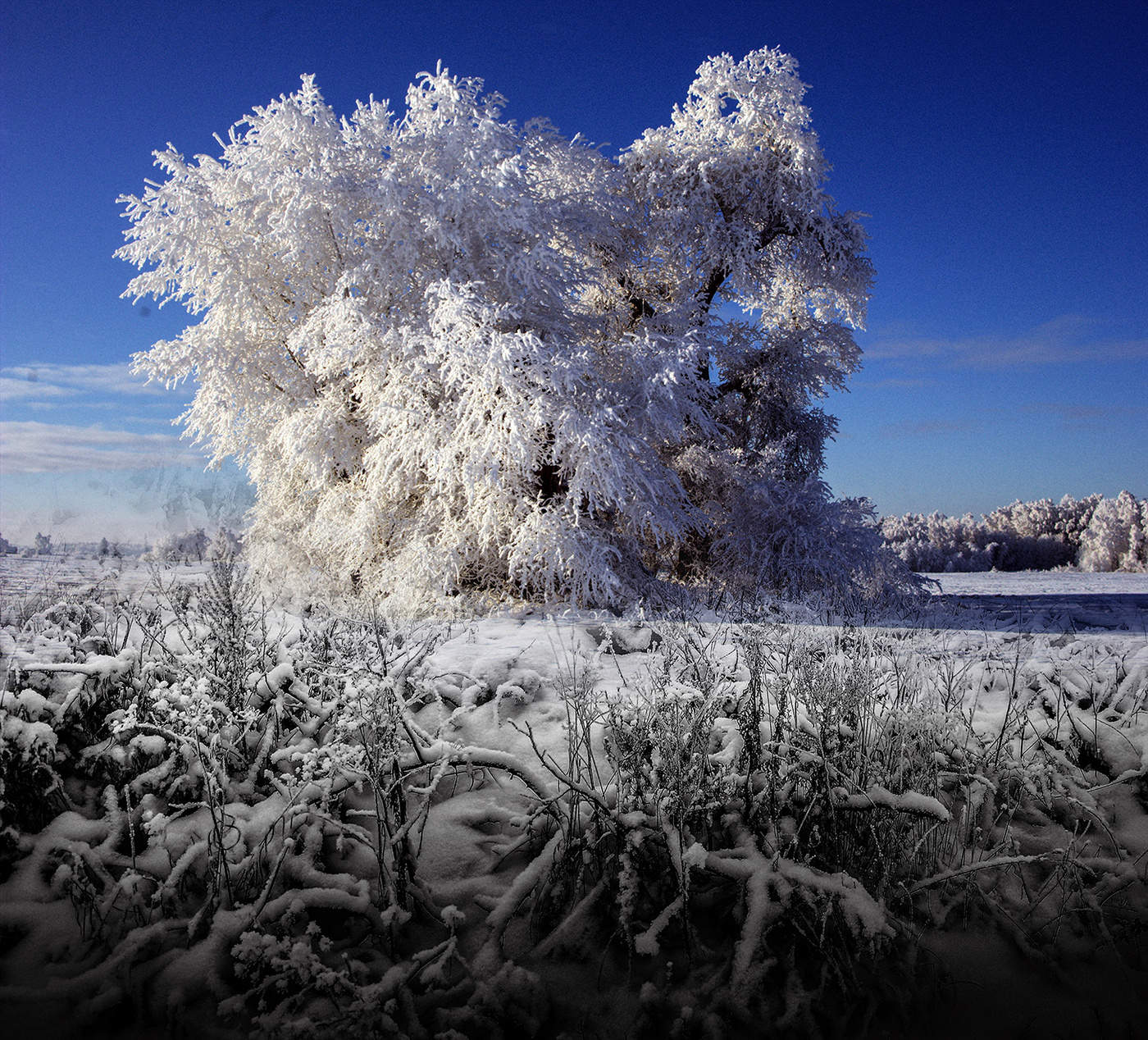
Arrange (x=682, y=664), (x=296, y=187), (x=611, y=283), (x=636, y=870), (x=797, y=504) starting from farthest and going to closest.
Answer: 1. (x=611, y=283)
2. (x=797, y=504)
3. (x=296, y=187)
4. (x=682, y=664)
5. (x=636, y=870)

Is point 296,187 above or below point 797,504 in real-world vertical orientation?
above

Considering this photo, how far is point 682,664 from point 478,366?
5.73m

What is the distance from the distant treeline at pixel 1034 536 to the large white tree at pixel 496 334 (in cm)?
1868

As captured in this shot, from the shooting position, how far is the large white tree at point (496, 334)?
8539 mm

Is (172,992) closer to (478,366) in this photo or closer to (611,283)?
(478,366)

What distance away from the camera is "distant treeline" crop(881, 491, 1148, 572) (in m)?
28.1

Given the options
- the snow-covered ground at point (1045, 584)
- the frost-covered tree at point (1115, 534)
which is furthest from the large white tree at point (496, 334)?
the frost-covered tree at point (1115, 534)

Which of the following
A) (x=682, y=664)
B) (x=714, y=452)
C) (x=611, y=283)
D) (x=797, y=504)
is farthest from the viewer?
(x=611, y=283)

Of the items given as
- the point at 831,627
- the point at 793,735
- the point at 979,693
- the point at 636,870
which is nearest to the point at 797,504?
the point at 831,627

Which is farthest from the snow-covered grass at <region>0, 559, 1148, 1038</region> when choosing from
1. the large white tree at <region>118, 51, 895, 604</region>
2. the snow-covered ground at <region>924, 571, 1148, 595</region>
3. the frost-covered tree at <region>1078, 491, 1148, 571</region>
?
the frost-covered tree at <region>1078, 491, 1148, 571</region>

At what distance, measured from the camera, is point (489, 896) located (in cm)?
214

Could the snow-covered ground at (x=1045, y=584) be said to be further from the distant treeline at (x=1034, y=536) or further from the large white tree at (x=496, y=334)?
the distant treeline at (x=1034, y=536)

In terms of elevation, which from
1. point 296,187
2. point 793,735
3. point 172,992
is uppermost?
point 296,187

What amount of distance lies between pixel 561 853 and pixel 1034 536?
36509mm
